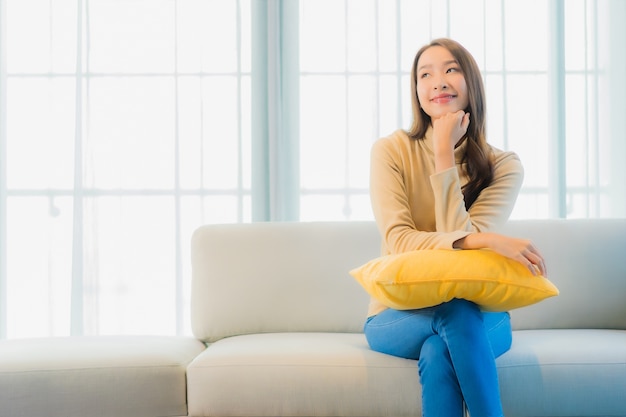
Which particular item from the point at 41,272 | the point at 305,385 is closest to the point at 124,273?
the point at 41,272

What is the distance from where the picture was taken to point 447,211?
2.11 m

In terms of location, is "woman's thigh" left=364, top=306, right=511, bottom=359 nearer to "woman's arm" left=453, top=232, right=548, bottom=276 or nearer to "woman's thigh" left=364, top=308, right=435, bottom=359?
"woman's thigh" left=364, top=308, right=435, bottom=359

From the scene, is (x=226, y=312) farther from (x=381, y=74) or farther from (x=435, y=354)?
(x=381, y=74)

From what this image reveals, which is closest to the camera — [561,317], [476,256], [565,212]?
[476,256]

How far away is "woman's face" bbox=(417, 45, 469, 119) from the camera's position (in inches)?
88.9

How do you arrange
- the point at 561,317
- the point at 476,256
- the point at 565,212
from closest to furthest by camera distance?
the point at 476,256, the point at 561,317, the point at 565,212

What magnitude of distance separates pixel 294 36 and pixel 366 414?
1872 mm

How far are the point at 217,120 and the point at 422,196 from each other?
4.31ft

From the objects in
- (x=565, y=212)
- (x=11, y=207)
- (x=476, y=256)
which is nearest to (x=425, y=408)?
(x=476, y=256)

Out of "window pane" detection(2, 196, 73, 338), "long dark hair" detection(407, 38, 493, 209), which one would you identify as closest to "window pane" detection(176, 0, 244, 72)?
"window pane" detection(2, 196, 73, 338)

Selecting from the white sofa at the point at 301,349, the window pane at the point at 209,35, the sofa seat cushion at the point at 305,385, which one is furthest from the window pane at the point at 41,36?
the sofa seat cushion at the point at 305,385

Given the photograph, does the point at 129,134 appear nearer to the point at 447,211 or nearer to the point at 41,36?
the point at 41,36

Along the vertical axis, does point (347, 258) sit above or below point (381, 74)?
below

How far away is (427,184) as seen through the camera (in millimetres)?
2275
